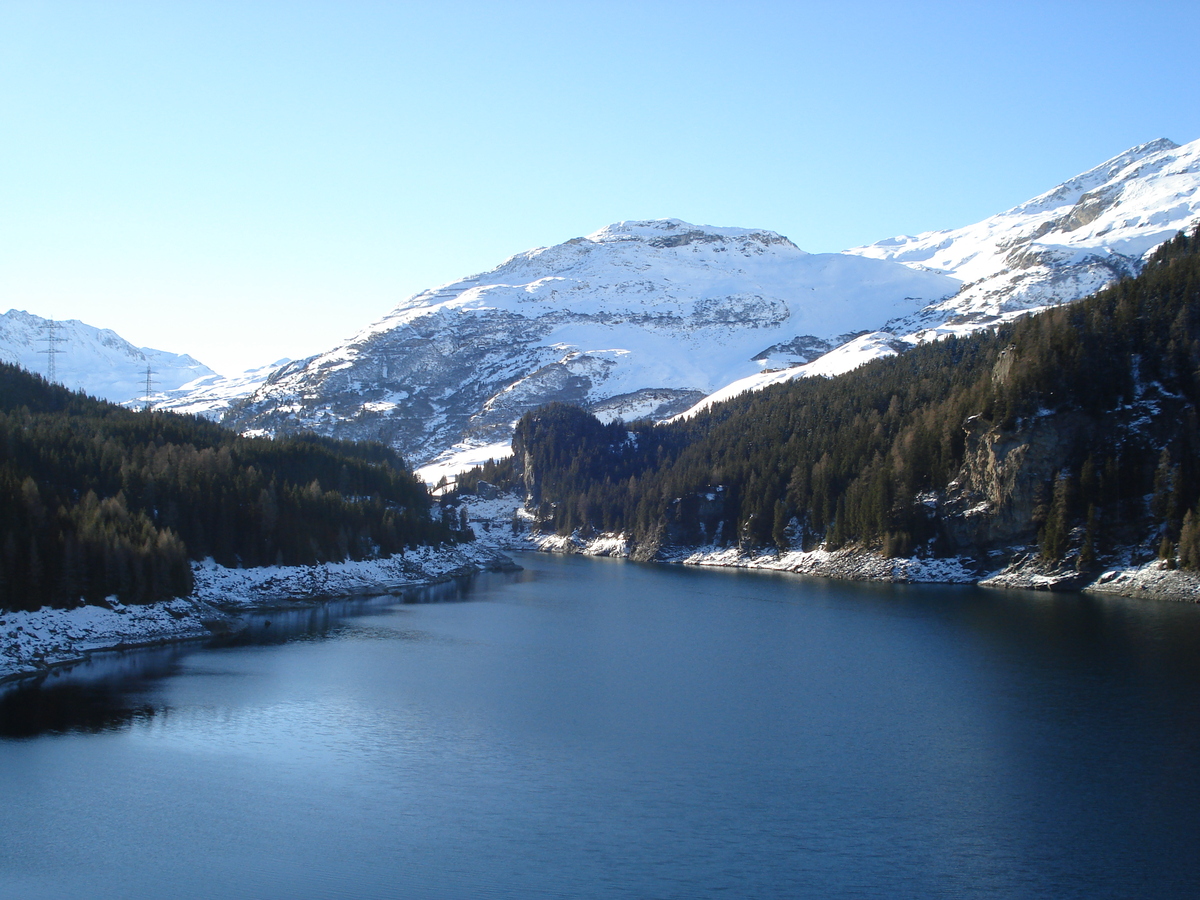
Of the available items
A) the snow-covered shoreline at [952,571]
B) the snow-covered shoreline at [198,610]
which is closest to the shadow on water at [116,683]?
the snow-covered shoreline at [198,610]

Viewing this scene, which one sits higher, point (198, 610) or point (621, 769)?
point (198, 610)

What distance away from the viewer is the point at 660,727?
37938mm

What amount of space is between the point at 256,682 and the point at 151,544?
805 inches

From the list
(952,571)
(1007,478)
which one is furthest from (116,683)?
(1007,478)

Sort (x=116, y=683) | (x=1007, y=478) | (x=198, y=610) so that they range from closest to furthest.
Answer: (x=116, y=683) < (x=198, y=610) < (x=1007, y=478)

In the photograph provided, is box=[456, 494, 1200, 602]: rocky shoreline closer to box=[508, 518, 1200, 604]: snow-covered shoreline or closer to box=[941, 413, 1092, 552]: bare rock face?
box=[508, 518, 1200, 604]: snow-covered shoreline

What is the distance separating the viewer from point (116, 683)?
4541 centimetres

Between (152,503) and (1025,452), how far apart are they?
7626cm

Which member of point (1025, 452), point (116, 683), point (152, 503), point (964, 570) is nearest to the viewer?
point (116, 683)

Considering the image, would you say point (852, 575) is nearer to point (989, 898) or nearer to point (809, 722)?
point (809, 722)

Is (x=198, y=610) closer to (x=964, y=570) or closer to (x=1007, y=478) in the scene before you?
(x=964, y=570)

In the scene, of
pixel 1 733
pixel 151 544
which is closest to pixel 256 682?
pixel 1 733

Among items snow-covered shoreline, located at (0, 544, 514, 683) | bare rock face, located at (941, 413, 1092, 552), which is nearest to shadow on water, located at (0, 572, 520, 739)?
snow-covered shoreline, located at (0, 544, 514, 683)

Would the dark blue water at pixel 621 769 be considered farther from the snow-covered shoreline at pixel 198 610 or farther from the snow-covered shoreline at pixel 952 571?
the snow-covered shoreline at pixel 952 571
